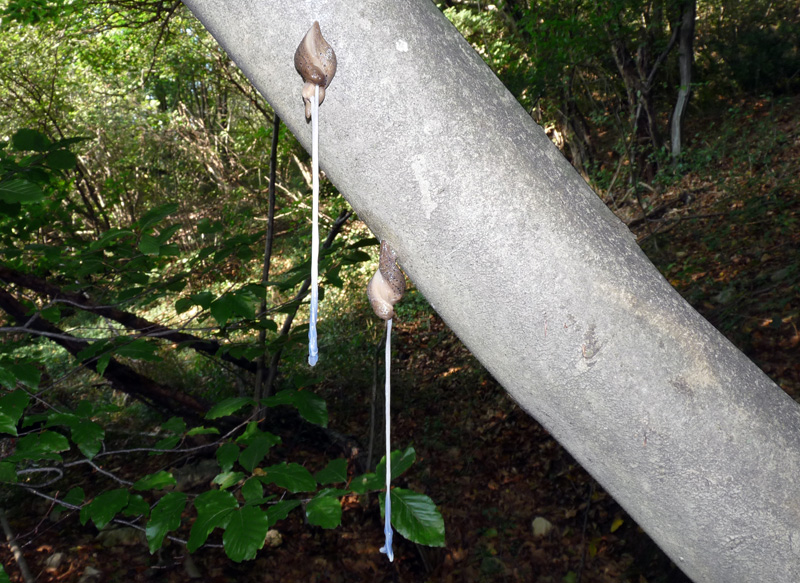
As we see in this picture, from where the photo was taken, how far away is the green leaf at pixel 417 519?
126 cm

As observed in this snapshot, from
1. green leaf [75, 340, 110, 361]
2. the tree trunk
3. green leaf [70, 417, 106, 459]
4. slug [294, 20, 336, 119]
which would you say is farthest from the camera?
the tree trunk

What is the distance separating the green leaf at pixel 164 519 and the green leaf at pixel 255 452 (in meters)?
0.19

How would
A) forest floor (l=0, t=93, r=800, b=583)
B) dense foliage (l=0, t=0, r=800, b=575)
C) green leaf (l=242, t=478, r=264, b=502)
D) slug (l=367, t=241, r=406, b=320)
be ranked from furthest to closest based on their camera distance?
forest floor (l=0, t=93, r=800, b=583) < dense foliage (l=0, t=0, r=800, b=575) < green leaf (l=242, t=478, r=264, b=502) < slug (l=367, t=241, r=406, b=320)

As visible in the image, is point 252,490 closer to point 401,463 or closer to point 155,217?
point 401,463

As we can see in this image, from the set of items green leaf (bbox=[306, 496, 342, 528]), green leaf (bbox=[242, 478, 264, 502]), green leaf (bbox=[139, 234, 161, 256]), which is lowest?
green leaf (bbox=[306, 496, 342, 528])

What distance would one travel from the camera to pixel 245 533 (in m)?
1.27

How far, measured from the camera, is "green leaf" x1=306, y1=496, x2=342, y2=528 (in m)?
1.31

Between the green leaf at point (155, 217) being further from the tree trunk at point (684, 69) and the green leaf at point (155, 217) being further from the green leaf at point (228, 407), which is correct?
the tree trunk at point (684, 69)

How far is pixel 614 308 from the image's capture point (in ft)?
2.01

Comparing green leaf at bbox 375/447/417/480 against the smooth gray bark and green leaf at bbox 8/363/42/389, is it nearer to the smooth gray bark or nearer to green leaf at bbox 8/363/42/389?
the smooth gray bark

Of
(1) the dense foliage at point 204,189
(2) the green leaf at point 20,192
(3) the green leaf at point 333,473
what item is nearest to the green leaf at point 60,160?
(1) the dense foliage at point 204,189

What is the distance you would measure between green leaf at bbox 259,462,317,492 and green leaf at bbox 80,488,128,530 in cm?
37

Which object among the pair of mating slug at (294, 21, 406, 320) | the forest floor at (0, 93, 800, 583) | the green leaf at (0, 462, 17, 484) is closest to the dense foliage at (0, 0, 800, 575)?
the green leaf at (0, 462, 17, 484)

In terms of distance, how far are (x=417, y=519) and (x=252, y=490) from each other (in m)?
0.41
